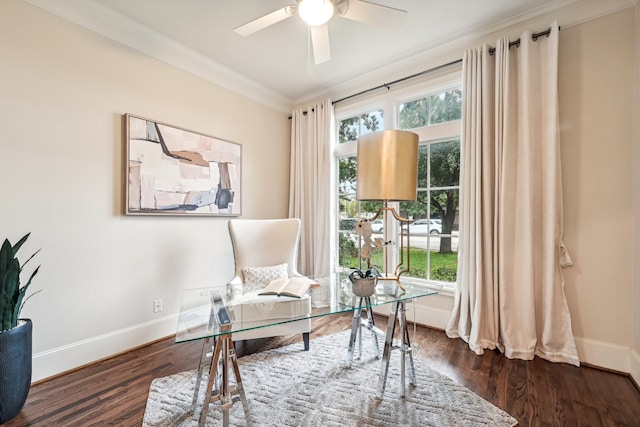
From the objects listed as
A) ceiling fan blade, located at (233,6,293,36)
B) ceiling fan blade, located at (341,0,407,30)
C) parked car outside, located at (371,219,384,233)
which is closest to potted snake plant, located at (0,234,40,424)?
ceiling fan blade, located at (233,6,293,36)

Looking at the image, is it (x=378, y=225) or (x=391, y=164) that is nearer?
(x=391, y=164)

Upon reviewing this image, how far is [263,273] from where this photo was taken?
7.52 feet

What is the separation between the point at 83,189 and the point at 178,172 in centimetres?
69

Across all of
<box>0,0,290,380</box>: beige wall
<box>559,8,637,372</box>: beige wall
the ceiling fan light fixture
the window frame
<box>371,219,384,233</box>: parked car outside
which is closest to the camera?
the ceiling fan light fixture

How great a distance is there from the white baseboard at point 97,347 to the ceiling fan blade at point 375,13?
272 cm

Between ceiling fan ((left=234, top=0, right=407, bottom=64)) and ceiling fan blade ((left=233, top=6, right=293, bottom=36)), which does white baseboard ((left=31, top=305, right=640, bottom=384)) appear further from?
ceiling fan blade ((left=233, top=6, right=293, bottom=36))

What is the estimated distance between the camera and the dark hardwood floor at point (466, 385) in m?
1.48

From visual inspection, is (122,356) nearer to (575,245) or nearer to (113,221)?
(113,221)

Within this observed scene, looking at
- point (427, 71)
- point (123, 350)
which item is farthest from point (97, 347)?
point (427, 71)

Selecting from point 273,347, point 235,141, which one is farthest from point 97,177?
point 273,347

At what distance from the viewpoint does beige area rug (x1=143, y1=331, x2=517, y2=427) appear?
144 centimetres

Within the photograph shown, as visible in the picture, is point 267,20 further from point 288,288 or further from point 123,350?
point 123,350

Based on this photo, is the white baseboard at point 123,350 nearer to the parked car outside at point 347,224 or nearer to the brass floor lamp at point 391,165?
the brass floor lamp at point 391,165

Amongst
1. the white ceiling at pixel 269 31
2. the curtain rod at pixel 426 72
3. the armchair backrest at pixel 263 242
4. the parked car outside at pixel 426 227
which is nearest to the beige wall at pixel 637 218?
the white ceiling at pixel 269 31
